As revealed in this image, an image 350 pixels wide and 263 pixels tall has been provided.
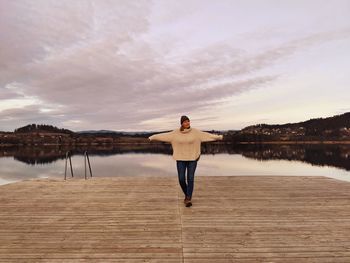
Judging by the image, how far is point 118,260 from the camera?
12.5 ft

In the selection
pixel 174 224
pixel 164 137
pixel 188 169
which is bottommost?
pixel 174 224

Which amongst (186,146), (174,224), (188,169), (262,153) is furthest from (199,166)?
(174,224)

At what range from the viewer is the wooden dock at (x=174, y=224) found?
13.1ft

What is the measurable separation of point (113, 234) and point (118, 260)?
987 mm

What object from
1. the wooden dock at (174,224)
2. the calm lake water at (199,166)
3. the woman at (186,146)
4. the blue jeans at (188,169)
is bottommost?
the calm lake water at (199,166)

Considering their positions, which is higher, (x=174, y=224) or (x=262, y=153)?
(x=174, y=224)

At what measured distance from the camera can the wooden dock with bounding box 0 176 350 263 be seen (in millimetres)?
4008

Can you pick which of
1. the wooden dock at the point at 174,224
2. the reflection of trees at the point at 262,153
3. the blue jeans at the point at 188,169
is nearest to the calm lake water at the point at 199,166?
the reflection of trees at the point at 262,153

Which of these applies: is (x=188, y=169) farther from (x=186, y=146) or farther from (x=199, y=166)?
(x=199, y=166)

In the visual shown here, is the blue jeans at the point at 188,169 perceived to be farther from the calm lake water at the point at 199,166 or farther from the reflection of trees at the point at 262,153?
the reflection of trees at the point at 262,153

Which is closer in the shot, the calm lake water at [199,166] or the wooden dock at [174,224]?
the wooden dock at [174,224]

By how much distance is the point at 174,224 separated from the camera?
5.21 meters

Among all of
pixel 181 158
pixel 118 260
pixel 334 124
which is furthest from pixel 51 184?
Answer: pixel 334 124

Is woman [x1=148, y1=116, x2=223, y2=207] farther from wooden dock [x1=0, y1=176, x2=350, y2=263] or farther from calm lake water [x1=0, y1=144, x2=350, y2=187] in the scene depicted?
calm lake water [x1=0, y1=144, x2=350, y2=187]
